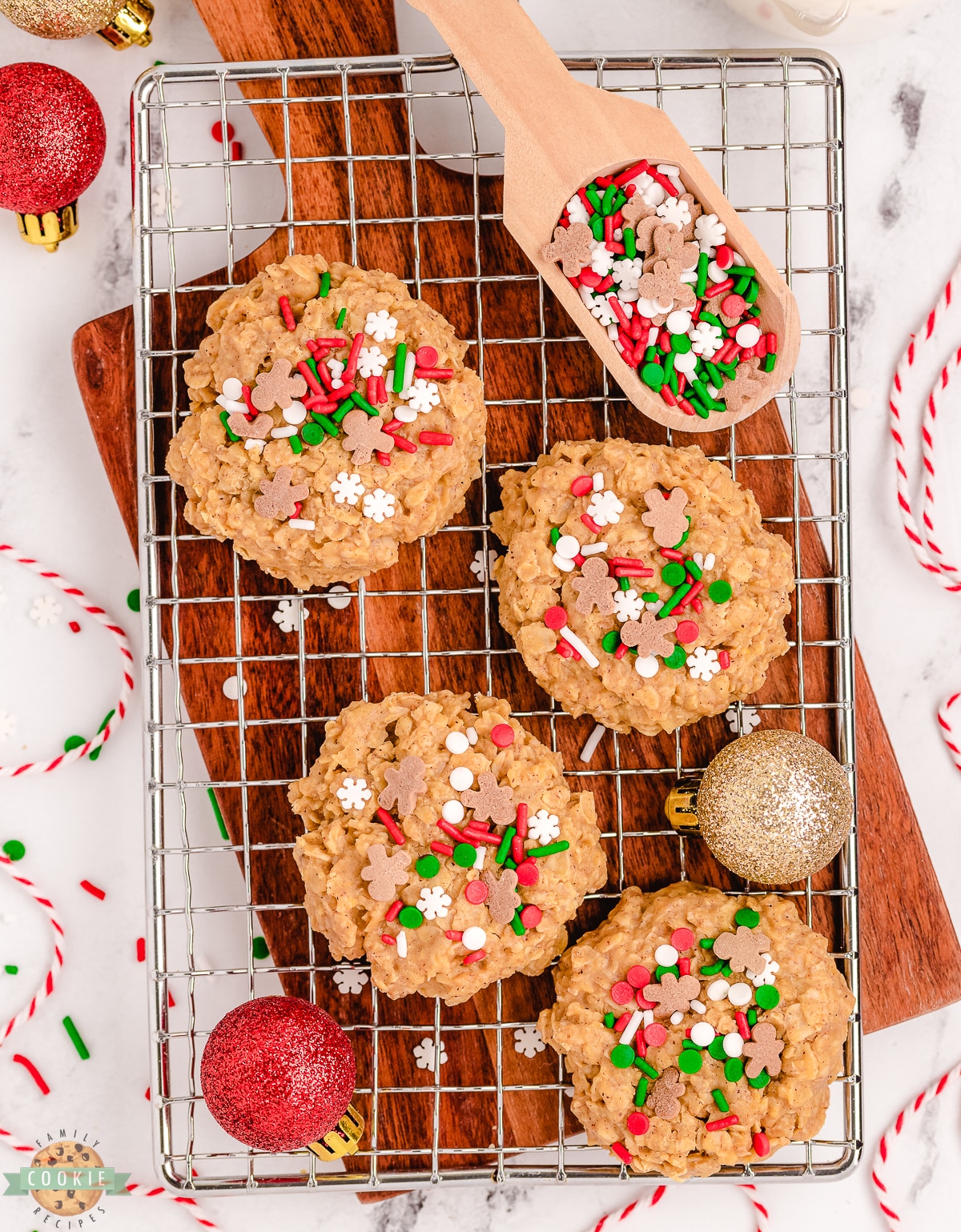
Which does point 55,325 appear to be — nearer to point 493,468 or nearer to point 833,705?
point 493,468

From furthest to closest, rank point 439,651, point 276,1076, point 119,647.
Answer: point 119,647, point 439,651, point 276,1076

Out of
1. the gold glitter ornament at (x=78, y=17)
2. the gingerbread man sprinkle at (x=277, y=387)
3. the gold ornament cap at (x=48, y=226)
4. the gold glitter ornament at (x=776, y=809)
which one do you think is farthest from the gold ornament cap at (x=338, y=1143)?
the gold glitter ornament at (x=78, y=17)

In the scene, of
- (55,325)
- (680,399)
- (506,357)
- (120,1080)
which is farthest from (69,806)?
(680,399)

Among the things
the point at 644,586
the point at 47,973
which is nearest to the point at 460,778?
the point at 644,586

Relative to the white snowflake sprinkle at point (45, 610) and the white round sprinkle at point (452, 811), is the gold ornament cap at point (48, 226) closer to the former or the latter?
the white snowflake sprinkle at point (45, 610)

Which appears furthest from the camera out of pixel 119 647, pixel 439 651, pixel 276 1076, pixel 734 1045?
pixel 119 647

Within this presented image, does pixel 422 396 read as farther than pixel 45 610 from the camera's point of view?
No

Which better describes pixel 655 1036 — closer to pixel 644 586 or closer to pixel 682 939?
pixel 682 939

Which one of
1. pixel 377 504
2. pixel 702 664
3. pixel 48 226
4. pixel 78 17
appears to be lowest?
pixel 702 664

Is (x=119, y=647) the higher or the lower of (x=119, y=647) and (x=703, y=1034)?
the higher
